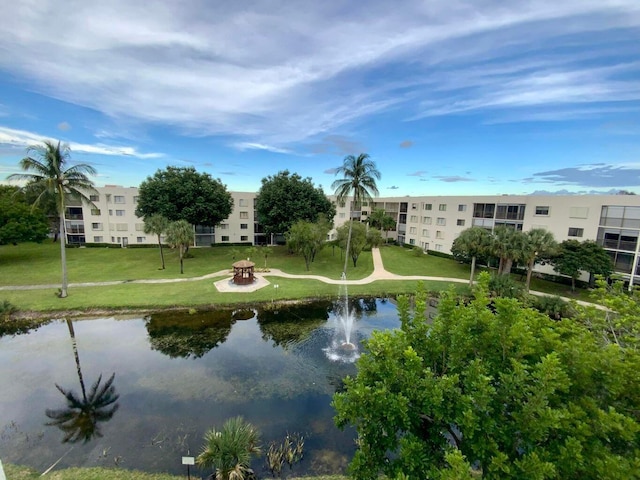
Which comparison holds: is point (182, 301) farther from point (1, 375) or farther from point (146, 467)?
point (146, 467)

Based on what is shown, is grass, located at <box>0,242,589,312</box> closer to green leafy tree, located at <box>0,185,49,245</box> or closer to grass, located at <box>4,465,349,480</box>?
green leafy tree, located at <box>0,185,49,245</box>

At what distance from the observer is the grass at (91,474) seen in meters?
10.8

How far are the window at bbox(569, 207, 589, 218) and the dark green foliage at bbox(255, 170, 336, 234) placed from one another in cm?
3051

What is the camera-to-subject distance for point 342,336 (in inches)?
901

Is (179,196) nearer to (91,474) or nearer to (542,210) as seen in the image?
(91,474)

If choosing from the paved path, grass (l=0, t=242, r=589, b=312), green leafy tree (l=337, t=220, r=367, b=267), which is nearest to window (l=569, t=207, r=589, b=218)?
grass (l=0, t=242, r=589, b=312)

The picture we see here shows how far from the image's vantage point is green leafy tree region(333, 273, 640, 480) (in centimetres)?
619

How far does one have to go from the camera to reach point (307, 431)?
13.5 metres

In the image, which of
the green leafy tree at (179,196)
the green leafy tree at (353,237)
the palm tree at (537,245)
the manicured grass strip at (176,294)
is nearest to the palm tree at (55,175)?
the manicured grass strip at (176,294)

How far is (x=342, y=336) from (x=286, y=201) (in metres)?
26.4

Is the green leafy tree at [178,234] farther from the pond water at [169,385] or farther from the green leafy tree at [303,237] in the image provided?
the pond water at [169,385]

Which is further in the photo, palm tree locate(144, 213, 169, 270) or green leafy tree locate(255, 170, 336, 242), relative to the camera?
green leafy tree locate(255, 170, 336, 242)

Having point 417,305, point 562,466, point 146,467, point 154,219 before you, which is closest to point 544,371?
point 562,466

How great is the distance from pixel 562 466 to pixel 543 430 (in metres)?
0.82
